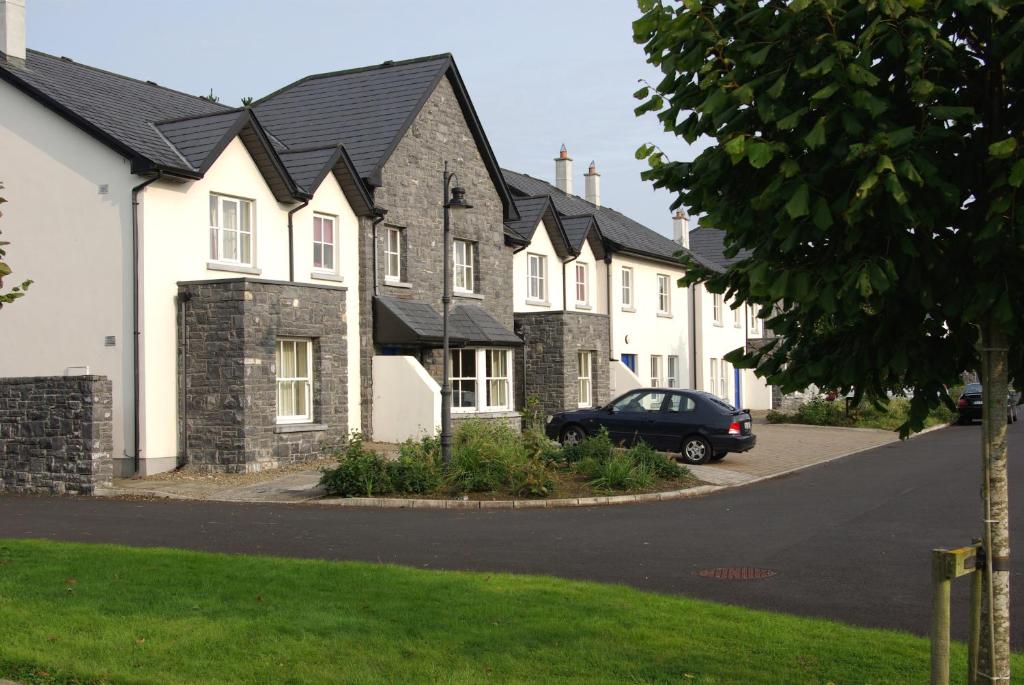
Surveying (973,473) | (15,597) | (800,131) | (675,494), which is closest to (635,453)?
(675,494)

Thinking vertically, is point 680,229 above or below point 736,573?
above

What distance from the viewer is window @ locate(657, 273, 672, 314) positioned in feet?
141

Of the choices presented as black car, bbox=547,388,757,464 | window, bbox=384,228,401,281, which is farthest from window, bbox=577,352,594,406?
black car, bbox=547,388,757,464

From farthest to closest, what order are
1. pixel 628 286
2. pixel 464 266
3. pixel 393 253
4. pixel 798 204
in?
pixel 628 286 → pixel 464 266 → pixel 393 253 → pixel 798 204

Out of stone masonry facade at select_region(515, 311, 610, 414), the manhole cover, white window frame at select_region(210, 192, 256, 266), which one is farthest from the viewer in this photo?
stone masonry facade at select_region(515, 311, 610, 414)

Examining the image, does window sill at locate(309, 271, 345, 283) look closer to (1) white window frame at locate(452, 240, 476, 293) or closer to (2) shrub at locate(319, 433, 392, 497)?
(1) white window frame at locate(452, 240, 476, 293)

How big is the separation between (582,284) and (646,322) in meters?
4.50

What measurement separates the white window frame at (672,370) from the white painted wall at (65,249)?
26.1 meters

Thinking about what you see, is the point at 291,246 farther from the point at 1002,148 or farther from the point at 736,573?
the point at 1002,148

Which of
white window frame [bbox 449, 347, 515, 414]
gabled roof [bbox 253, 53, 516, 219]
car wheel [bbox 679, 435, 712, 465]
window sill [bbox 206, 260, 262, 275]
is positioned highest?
gabled roof [bbox 253, 53, 516, 219]

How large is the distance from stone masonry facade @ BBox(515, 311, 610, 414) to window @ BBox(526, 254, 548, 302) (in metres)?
2.04

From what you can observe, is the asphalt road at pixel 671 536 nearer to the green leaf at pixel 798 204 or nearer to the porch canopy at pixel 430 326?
the green leaf at pixel 798 204

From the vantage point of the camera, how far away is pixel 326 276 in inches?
1003

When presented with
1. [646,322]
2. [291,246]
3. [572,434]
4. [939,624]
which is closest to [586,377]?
[646,322]
